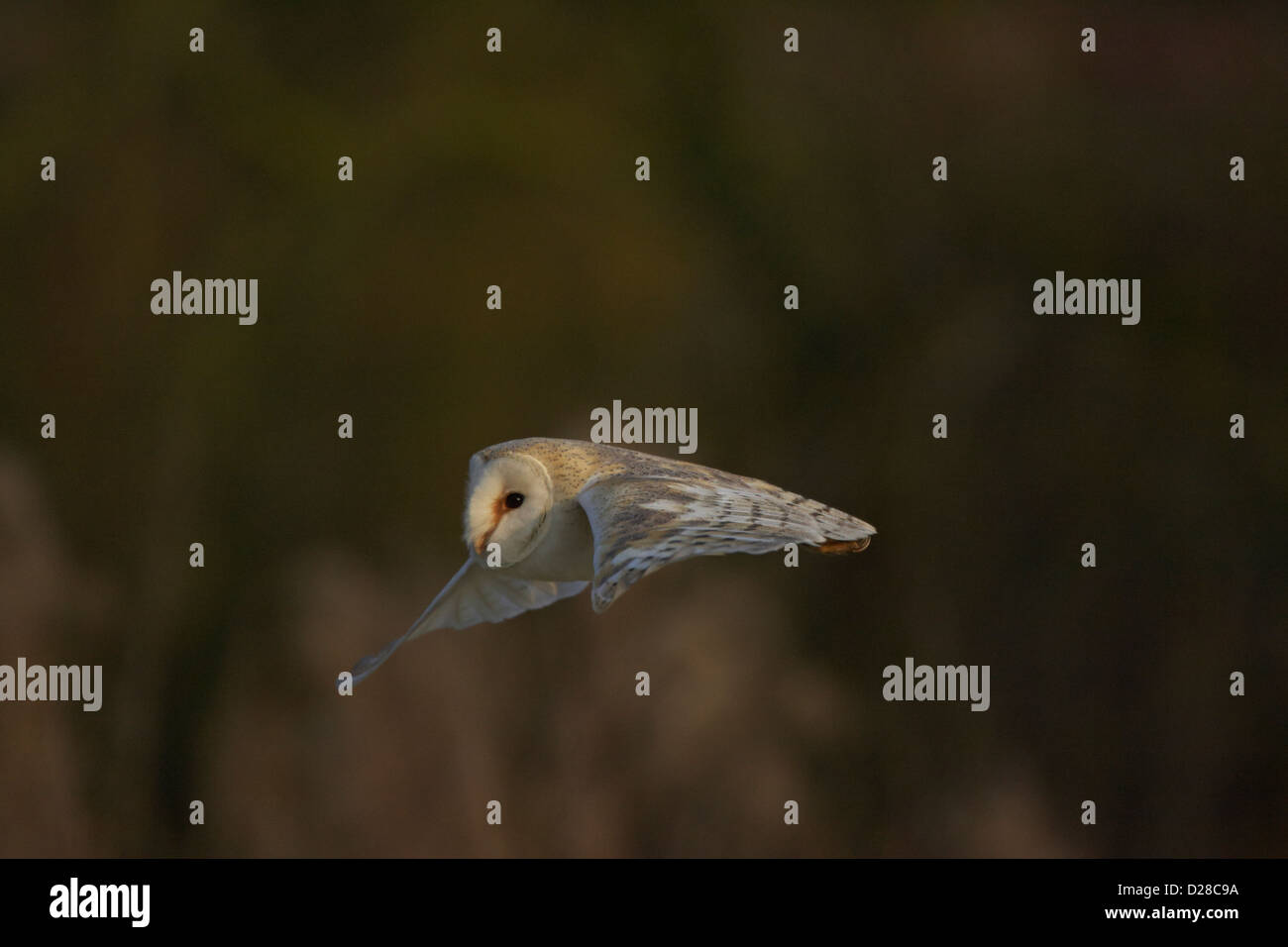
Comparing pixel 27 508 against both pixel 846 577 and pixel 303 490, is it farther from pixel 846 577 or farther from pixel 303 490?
pixel 846 577

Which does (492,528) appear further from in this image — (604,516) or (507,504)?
(604,516)

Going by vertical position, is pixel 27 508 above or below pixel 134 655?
above

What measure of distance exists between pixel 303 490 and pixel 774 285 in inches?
67.3

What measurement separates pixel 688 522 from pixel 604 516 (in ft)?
0.29

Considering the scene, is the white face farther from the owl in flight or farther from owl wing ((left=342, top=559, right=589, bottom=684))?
owl wing ((left=342, top=559, right=589, bottom=684))

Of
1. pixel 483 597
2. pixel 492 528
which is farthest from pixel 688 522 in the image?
pixel 483 597

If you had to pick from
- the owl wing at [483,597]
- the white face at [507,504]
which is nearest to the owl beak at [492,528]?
the white face at [507,504]

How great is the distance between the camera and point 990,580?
15.3 feet

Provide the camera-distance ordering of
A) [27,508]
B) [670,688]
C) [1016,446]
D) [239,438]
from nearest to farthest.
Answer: [670,688]
[27,508]
[1016,446]
[239,438]

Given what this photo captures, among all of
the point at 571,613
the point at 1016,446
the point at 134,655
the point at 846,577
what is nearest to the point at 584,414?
the point at 571,613

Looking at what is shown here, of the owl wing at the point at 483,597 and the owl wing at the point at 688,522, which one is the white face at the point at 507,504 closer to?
the owl wing at the point at 688,522

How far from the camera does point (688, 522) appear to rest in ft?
4.65

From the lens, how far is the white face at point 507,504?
5.20ft

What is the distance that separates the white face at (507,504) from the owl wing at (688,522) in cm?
6
